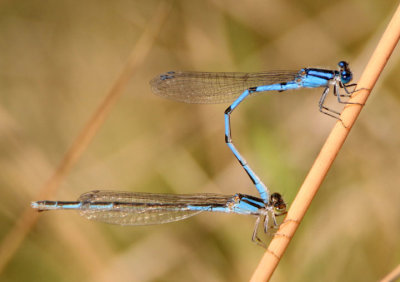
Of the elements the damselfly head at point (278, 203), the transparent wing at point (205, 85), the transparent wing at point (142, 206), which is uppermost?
the transparent wing at point (205, 85)

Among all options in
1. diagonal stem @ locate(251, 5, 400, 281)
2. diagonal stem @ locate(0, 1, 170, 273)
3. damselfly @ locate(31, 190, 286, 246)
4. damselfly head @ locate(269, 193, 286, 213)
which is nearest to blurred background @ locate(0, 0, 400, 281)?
diagonal stem @ locate(0, 1, 170, 273)

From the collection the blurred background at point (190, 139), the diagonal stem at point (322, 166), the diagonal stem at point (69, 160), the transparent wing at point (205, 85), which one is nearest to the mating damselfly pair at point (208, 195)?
the transparent wing at point (205, 85)

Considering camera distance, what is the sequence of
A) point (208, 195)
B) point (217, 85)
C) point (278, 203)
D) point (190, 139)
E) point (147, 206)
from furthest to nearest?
1. point (190, 139)
2. point (217, 85)
3. point (147, 206)
4. point (208, 195)
5. point (278, 203)

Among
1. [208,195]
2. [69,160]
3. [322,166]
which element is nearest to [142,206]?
[208,195]

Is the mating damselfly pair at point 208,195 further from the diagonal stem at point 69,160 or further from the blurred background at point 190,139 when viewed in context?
the blurred background at point 190,139

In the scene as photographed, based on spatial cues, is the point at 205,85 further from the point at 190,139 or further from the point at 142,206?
the point at 142,206

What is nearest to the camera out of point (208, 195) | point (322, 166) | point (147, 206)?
point (322, 166)
